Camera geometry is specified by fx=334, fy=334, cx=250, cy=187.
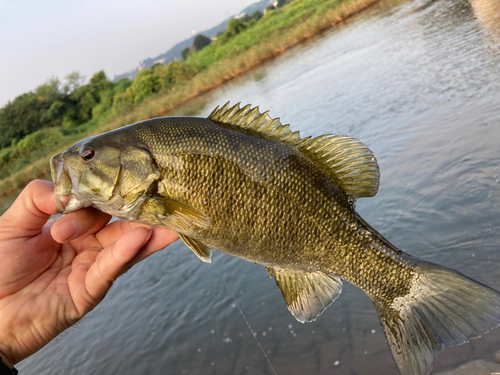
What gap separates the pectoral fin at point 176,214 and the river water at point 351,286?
9.07 feet

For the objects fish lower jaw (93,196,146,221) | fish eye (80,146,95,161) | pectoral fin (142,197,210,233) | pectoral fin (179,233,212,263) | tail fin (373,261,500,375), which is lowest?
tail fin (373,261,500,375)

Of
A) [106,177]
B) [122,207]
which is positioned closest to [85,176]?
[106,177]

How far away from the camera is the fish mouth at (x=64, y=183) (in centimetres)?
218

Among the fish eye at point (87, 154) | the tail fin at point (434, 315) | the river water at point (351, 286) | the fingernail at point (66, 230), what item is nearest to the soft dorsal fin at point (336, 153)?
the tail fin at point (434, 315)

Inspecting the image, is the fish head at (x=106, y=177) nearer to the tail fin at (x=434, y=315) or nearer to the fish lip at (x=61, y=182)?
the fish lip at (x=61, y=182)

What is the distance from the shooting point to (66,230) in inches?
87.3

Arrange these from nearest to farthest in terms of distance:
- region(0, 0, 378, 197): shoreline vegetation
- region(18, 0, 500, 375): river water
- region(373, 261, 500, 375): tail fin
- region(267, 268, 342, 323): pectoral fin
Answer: region(373, 261, 500, 375): tail fin < region(267, 268, 342, 323): pectoral fin < region(18, 0, 500, 375): river water < region(0, 0, 378, 197): shoreline vegetation

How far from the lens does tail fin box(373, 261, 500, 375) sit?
6.10 ft

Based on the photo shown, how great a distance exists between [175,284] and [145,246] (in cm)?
443

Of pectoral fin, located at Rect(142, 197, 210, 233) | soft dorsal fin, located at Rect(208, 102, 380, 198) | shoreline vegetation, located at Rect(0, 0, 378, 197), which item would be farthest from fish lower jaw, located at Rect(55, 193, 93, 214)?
shoreline vegetation, located at Rect(0, 0, 378, 197)

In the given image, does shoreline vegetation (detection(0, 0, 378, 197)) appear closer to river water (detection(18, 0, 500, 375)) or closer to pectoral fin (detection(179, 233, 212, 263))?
river water (detection(18, 0, 500, 375))

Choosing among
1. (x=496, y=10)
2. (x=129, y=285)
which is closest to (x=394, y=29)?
(x=496, y=10)

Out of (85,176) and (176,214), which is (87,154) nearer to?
(85,176)

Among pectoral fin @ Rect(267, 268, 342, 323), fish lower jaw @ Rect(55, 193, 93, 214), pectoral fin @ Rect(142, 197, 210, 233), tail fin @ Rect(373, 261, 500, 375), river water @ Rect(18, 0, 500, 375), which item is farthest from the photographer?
river water @ Rect(18, 0, 500, 375)
